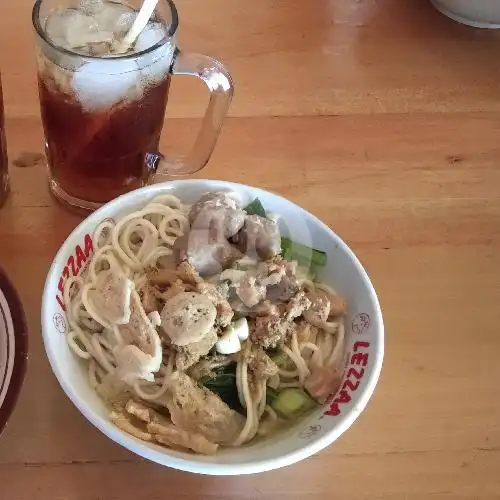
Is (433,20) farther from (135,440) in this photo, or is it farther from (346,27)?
(135,440)

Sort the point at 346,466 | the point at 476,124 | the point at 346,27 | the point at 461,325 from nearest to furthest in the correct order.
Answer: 1. the point at 346,466
2. the point at 461,325
3. the point at 476,124
4. the point at 346,27

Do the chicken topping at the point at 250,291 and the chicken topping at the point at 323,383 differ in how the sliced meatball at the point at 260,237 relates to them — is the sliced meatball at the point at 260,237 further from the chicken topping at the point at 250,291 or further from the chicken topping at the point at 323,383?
the chicken topping at the point at 323,383

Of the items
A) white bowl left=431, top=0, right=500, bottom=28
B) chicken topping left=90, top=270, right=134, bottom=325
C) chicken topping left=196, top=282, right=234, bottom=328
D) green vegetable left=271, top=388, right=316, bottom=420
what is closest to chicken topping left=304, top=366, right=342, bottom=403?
green vegetable left=271, top=388, right=316, bottom=420

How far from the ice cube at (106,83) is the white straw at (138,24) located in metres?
0.03

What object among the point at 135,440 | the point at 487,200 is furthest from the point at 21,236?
the point at 487,200

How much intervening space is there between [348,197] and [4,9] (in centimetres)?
66

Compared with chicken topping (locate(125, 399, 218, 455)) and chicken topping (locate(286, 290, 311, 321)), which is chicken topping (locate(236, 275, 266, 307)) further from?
chicken topping (locate(125, 399, 218, 455))

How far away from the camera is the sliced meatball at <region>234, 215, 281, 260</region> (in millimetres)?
880

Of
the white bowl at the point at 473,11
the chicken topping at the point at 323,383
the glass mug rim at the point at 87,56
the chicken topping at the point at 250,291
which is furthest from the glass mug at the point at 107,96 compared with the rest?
the white bowl at the point at 473,11

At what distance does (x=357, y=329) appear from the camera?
846 millimetres

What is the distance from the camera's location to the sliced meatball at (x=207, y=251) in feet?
2.86

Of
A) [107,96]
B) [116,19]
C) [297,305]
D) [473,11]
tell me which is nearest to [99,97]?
[107,96]

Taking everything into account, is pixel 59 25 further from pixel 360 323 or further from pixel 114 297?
pixel 360 323

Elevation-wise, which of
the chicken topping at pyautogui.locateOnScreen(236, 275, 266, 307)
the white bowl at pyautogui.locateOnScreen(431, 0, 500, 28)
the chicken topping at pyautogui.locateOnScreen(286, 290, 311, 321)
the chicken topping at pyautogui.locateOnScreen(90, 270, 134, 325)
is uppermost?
the white bowl at pyautogui.locateOnScreen(431, 0, 500, 28)
